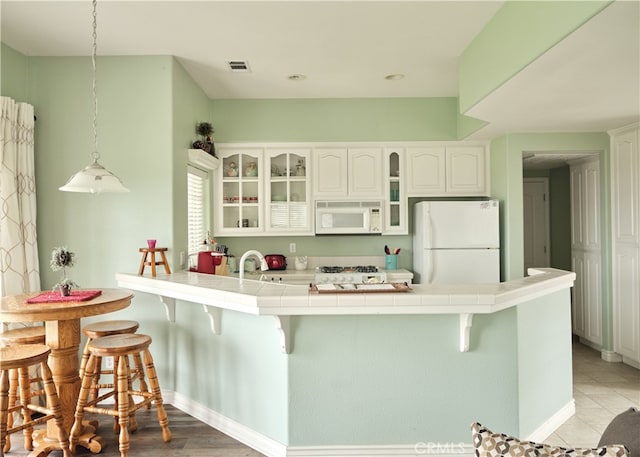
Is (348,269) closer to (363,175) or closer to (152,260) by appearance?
(363,175)

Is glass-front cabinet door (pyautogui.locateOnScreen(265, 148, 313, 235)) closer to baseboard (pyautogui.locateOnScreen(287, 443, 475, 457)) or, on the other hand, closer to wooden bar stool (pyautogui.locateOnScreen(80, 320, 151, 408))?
wooden bar stool (pyautogui.locateOnScreen(80, 320, 151, 408))

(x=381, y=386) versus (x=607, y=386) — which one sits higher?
(x=381, y=386)

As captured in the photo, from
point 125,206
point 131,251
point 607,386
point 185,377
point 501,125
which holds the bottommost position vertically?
point 607,386

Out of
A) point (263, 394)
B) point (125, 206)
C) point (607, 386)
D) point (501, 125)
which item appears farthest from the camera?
point (501, 125)

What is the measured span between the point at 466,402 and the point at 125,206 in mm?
2772

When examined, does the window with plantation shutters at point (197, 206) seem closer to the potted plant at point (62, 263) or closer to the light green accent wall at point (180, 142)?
the light green accent wall at point (180, 142)

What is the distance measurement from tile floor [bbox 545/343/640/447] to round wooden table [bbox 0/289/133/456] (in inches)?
110

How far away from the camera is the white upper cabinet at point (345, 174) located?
455 centimetres

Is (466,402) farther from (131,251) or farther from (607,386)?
(131,251)

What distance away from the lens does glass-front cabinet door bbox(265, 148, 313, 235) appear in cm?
458

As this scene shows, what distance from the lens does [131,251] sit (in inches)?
131

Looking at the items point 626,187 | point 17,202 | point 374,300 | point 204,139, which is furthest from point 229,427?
point 626,187

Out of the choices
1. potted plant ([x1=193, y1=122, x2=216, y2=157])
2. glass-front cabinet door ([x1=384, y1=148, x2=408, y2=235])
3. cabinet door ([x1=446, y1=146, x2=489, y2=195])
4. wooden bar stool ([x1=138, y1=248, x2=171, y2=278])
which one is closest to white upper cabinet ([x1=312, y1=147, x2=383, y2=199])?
glass-front cabinet door ([x1=384, y1=148, x2=408, y2=235])

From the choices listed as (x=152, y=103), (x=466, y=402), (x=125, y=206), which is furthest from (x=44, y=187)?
(x=466, y=402)
